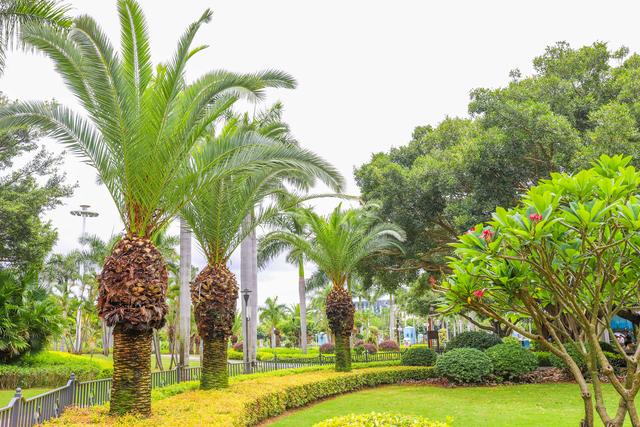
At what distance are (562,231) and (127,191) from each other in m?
7.14

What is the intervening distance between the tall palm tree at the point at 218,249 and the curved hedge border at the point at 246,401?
95 centimetres

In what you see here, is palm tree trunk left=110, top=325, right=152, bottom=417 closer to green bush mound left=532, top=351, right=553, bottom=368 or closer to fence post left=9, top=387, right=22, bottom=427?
fence post left=9, top=387, right=22, bottom=427

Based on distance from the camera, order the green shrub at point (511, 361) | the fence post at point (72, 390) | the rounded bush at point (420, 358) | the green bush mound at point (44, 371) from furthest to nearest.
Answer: the rounded bush at point (420, 358)
the green shrub at point (511, 361)
the green bush mound at point (44, 371)
the fence post at point (72, 390)

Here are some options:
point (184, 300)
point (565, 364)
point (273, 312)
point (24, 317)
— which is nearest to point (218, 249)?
point (184, 300)

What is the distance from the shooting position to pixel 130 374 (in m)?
8.47

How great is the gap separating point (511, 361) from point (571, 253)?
50.4ft

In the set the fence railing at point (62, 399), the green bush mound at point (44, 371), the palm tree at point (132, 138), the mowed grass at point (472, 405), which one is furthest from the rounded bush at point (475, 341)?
the palm tree at point (132, 138)

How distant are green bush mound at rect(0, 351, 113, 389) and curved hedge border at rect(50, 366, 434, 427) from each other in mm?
6513

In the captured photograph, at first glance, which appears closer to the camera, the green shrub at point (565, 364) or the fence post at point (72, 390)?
the fence post at point (72, 390)

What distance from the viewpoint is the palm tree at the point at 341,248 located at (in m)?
19.4

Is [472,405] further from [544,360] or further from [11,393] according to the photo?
[11,393]

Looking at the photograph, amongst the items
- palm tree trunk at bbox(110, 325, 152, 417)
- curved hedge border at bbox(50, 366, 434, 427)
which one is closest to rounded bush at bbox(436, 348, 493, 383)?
curved hedge border at bbox(50, 366, 434, 427)

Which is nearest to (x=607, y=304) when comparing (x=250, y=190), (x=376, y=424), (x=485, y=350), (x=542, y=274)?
(x=542, y=274)

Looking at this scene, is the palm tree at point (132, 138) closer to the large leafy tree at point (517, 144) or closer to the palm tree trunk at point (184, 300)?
the palm tree trunk at point (184, 300)
